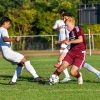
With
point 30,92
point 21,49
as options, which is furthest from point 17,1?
point 30,92

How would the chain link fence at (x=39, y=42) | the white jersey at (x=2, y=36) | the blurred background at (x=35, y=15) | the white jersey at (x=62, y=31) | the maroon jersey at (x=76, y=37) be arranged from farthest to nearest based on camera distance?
1. the blurred background at (x=35, y=15)
2. the chain link fence at (x=39, y=42)
3. the white jersey at (x=62, y=31)
4. the white jersey at (x=2, y=36)
5. the maroon jersey at (x=76, y=37)

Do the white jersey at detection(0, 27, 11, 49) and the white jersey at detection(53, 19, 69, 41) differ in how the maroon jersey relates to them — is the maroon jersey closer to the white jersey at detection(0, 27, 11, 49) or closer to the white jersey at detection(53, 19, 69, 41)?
the white jersey at detection(53, 19, 69, 41)

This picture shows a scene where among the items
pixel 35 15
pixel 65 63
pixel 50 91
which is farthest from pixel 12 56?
pixel 35 15

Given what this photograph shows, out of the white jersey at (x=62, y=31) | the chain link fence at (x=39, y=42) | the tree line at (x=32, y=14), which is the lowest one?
the chain link fence at (x=39, y=42)

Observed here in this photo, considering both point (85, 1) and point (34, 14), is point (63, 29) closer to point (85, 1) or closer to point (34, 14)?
point (34, 14)

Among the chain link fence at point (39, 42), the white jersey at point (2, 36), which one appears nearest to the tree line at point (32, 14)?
the chain link fence at point (39, 42)

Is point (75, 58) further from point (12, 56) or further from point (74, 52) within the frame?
point (12, 56)

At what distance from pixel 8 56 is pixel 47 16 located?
3792cm

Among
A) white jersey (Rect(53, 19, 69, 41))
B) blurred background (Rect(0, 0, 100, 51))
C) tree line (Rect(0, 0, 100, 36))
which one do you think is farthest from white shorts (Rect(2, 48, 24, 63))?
tree line (Rect(0, 0, 100, 36))

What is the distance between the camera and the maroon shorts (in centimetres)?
1417

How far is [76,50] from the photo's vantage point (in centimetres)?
1427

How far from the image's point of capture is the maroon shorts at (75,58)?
1417cm

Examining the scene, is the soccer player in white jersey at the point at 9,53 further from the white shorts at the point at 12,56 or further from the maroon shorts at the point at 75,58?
the maroon shorts at the point at 75,58

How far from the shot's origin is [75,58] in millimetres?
14258
